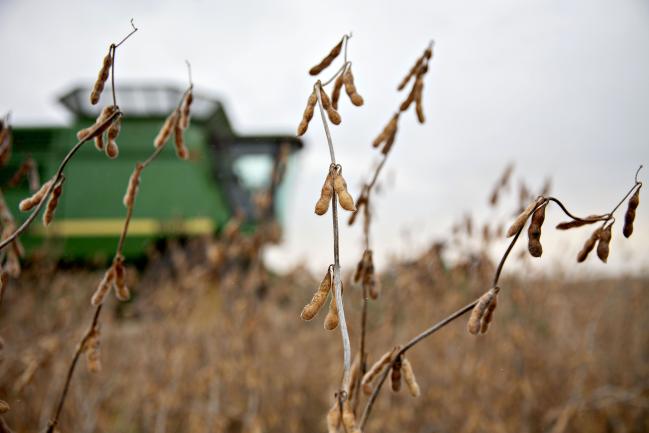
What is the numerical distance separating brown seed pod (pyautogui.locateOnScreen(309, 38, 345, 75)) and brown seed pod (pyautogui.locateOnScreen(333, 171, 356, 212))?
28cm

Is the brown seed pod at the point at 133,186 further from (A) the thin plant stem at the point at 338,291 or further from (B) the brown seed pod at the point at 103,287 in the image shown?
(A) the thin plant stem at the point at 338,291

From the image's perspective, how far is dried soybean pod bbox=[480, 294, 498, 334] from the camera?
838mm

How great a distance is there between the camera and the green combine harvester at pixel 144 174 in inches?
356

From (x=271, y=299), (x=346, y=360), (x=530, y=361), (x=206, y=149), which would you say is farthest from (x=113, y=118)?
(x=206, y=149)

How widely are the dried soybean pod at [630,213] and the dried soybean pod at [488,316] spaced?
257 mm

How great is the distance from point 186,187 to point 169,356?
21.9ft

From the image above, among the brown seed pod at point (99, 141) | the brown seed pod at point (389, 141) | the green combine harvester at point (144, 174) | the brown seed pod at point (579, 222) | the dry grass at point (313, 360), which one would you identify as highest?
the green combine harvester at point (144, 174)

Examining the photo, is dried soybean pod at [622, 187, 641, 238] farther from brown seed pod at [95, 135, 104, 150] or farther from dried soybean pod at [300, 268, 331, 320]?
brown seed pod at [95, 135, 104, 150]

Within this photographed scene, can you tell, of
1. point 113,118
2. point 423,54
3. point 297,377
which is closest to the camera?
point 113,118

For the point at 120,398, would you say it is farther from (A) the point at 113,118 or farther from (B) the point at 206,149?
(B) the point at 206,149

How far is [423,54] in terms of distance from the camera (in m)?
1.05

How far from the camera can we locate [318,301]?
713mm

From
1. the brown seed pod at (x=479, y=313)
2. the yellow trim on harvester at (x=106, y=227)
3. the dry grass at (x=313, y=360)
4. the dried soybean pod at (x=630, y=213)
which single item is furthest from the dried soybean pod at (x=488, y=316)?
the yellow trim on harvester at (x=106, y=227)

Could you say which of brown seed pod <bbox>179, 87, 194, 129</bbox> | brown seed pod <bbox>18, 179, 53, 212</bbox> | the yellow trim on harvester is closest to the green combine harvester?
the yellow trim on harvester
